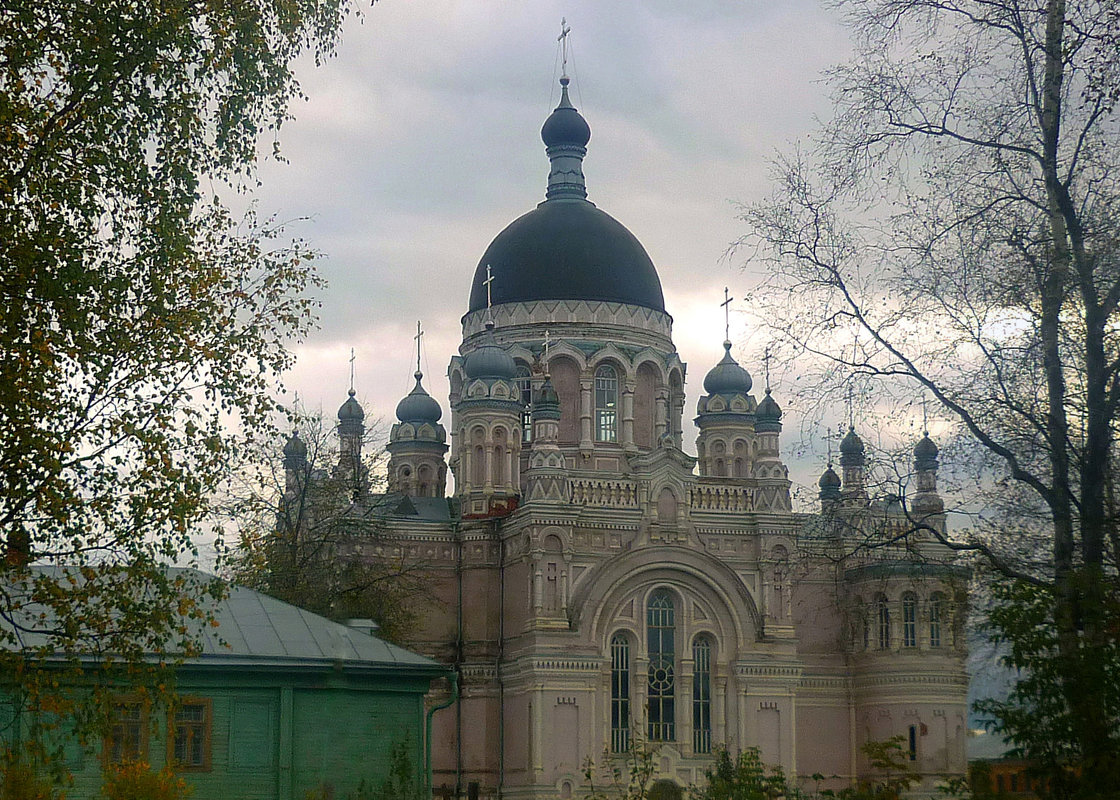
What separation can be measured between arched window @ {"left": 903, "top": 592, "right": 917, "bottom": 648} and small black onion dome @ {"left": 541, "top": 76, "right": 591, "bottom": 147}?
1687 cm

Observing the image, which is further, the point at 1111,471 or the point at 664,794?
the point at 664,794

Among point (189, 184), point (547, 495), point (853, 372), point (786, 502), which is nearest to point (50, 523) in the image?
point (189, 184)

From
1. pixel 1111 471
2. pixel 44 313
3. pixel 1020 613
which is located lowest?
pixel 1020 613

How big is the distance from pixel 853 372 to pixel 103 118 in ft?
20.8

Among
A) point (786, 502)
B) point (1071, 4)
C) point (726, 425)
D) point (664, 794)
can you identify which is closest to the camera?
point (1071, 4)

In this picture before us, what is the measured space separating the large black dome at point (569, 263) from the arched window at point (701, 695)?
1085 centimetres

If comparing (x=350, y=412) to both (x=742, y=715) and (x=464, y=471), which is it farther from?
(x=742, y=715)

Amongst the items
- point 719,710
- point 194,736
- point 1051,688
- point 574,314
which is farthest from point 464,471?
point 1051,688

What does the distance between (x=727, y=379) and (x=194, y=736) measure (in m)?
28.4

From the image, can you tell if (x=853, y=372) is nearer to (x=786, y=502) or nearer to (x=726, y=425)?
(x=786, y=502)

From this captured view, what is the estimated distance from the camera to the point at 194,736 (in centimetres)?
1794

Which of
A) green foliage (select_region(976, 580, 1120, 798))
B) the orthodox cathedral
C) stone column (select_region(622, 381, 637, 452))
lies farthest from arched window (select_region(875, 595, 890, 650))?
green foliage (select_region(976, 580, 1120, 798))

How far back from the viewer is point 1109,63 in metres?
12.3

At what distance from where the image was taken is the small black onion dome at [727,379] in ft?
146
